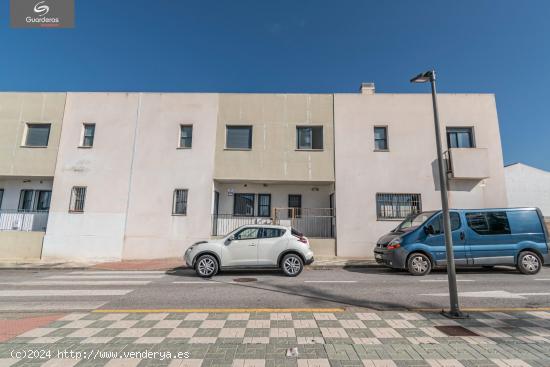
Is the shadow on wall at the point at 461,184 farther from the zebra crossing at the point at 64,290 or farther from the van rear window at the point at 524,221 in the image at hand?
the zebra crossing at the point at 64,290

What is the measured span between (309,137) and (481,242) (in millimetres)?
9077

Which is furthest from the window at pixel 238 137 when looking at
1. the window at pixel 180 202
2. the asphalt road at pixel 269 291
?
the asphalt road at pixel 269 291

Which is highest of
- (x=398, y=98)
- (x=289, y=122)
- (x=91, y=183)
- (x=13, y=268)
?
(x=398, y=98)

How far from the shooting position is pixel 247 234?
8977 millimetres

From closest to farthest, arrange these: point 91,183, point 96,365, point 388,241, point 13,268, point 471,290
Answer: point 96,365 < point 471,290 < point 388,241 < point 13,268 < point 91,183

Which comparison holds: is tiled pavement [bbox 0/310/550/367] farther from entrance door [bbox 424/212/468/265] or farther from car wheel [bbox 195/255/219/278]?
entrance door [bbox 424/212/468/265]

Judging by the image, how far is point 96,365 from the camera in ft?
10.1

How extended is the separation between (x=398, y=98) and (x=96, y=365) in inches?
642

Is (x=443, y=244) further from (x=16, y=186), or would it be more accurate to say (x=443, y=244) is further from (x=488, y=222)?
(x=16, y=186)

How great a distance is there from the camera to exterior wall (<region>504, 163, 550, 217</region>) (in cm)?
2297

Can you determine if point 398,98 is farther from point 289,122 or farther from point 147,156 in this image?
point 147,156

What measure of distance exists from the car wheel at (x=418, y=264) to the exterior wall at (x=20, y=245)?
17355 mm

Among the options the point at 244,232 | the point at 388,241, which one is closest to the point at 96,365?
the point at 244,232

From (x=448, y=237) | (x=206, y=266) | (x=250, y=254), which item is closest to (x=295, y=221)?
(x=250, y=254)
